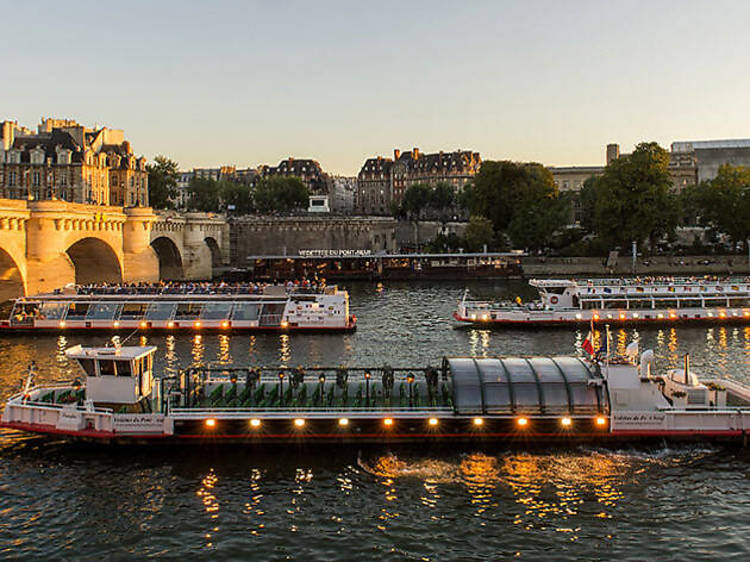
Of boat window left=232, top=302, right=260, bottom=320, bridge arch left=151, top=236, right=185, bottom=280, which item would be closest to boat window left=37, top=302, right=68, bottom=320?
boat window left=232, top=302, right=260, bottom=320

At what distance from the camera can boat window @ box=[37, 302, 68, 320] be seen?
5522 centimetres

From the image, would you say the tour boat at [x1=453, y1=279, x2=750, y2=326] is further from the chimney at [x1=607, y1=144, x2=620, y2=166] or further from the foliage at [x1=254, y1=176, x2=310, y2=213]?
the chimney at [x1=607, y1=144, x2=620, y2=166]

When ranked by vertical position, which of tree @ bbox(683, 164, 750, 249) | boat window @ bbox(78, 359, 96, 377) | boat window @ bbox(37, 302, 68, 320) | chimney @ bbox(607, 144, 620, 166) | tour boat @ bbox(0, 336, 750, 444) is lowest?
tour boat @ bbox(0, 336, 750, 444)

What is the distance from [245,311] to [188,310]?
4562 mm

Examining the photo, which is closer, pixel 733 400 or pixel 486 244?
pixel 733 400

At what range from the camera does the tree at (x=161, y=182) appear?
123562 mm

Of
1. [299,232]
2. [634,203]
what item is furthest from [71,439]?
[299,232]

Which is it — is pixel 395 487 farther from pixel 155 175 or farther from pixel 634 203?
pixel 155 175

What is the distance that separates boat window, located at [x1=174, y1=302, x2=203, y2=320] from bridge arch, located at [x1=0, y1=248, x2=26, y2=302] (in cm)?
1487

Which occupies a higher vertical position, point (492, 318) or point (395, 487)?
point (492, 318)

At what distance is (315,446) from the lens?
1049 inches

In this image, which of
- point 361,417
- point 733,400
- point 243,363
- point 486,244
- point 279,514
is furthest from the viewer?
point 486,244

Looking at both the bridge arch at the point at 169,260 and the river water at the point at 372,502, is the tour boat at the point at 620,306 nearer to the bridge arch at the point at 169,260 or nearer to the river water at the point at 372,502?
the river water at the point at 372,502

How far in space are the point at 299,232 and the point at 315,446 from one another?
103m
